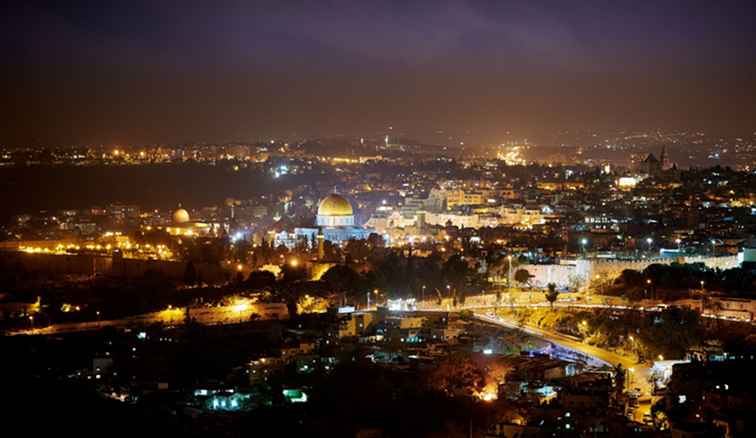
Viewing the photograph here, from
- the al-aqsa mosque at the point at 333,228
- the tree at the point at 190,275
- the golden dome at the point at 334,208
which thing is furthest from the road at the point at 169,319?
the golden dome at the point at 334,208

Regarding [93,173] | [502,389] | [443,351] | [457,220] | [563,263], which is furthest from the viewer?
[93,173]

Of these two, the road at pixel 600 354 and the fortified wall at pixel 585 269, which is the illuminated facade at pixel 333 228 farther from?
the road at pixel 600 354

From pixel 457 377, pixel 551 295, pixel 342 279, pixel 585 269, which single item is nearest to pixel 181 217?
pixel 342 279

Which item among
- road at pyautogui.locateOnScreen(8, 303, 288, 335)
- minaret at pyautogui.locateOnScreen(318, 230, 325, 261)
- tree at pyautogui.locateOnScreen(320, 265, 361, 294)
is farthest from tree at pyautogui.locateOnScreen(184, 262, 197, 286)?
road at pyautogui.locateOnScreen(8, 303, 288, 335)

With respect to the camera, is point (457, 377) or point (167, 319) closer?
point (457, 377)

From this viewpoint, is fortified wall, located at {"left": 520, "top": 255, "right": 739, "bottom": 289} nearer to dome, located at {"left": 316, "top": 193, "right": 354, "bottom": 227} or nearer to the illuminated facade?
the illuminated facade

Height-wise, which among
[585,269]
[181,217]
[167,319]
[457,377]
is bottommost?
[457,377]

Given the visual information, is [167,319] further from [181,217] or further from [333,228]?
[181,217]

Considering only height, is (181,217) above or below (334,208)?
below

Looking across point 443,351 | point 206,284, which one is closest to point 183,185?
point 206,284

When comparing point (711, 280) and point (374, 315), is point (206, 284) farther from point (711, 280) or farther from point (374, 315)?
point (711, 280)

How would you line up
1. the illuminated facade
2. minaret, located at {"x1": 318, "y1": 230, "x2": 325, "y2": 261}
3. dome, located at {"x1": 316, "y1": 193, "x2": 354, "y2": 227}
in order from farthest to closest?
dome, located at {"x1": 316, "y1": 193, "x2": 354, "y2": 227} < the illuminated facade < minaret, located at {"x1": 318, "y1": 230, "x2": 325, "y2": 261}
